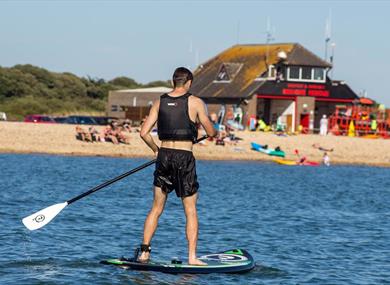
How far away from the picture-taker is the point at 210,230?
1817 cm

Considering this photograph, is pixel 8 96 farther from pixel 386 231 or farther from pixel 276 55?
pixel 386 231

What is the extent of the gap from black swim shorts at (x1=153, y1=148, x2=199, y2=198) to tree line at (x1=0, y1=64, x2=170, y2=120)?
64.3 m

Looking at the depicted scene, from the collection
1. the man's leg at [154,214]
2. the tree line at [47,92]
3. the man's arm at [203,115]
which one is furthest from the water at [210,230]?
the tree line at [47,92]

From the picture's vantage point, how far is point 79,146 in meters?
47.3

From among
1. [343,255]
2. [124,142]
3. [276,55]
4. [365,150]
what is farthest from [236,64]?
[343,255]

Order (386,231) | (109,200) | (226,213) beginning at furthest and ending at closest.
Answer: (109,200) → (226,213) → (386,231)

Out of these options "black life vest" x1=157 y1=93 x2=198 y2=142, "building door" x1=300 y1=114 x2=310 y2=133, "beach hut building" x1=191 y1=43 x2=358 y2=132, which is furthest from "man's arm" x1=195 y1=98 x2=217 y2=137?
"beach hut building" x1=191 y1=43 x2=358 y2=132

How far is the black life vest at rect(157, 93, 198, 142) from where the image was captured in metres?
12.7

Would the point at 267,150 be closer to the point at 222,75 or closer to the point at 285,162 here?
the point at 285,162

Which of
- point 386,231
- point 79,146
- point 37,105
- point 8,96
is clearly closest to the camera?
point 386,231

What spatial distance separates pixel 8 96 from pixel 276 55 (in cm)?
2933

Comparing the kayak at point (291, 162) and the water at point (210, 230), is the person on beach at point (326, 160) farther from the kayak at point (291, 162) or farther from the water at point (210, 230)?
the water at point (210, 230)

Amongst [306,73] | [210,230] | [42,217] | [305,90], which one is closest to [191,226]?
[42,217]

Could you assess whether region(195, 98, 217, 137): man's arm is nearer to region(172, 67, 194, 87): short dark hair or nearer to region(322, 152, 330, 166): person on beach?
region(172, 67, 194, 87): short dark hair
